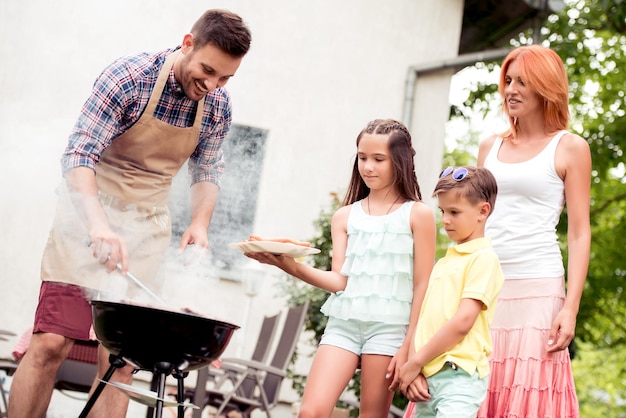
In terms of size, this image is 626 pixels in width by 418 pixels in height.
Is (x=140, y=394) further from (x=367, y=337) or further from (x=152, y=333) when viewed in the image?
(x=367, y=337)

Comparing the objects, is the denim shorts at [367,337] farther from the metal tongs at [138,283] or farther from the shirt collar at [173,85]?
the shirt collar at [173,85]

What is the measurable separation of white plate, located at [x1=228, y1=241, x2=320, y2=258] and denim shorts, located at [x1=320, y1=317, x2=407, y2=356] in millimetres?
328

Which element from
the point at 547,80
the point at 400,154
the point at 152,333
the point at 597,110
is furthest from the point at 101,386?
the point at 597,110

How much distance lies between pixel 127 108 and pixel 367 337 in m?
1.25

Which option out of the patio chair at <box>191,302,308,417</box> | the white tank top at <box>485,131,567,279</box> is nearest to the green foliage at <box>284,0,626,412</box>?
the patio chair at <box>191,302,308,417</box>

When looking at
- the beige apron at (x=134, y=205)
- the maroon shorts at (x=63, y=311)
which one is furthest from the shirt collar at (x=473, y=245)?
the maroon shorts at (x=63, y=311)

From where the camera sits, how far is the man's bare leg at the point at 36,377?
2.99 meters

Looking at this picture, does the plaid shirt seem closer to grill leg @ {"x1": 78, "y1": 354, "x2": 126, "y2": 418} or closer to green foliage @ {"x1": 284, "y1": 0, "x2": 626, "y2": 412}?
grill leg @ {"x1": 78, "y1": 354, "x2": 126, "y2": 418}

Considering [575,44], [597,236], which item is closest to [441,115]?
[575,44]

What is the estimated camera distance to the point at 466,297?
269cm

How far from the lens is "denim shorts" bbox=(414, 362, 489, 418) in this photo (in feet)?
8.50

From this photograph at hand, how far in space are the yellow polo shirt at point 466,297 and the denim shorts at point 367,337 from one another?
0.28 ft

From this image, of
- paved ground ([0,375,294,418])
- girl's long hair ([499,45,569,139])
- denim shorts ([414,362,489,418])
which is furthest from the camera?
paved ground ([0,375,294,418])

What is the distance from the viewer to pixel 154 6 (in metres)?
6.56
